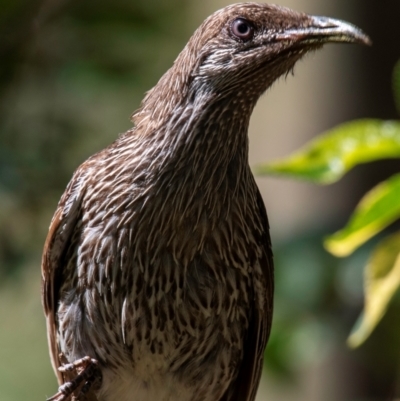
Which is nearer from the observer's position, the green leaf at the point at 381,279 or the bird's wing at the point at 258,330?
the green leaf at the point at 381,279

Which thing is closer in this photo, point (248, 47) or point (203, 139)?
point (248, 47)

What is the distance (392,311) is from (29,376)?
3668 millimetres

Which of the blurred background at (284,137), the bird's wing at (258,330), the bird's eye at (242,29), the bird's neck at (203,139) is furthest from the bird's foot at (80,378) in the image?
the bird's eye at (242,29)

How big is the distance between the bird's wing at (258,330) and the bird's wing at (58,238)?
0.73 metres

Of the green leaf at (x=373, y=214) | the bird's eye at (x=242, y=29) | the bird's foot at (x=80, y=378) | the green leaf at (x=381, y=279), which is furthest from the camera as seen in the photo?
the bird's foot at (x=80, y=378)

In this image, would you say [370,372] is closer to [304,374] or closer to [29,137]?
[304,374]

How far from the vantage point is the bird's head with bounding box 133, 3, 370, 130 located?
3.25 metres

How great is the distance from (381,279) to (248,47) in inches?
36.6

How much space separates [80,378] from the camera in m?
3.80

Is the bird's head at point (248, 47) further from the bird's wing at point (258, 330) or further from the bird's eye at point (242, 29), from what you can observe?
the bird's wing at point (258, 330)

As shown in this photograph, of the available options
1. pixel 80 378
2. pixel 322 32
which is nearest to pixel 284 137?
pixel 80 378

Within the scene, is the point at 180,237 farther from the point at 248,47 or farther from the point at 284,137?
the point at 284,137

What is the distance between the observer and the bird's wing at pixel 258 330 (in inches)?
152

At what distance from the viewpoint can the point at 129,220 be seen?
3.58 m
